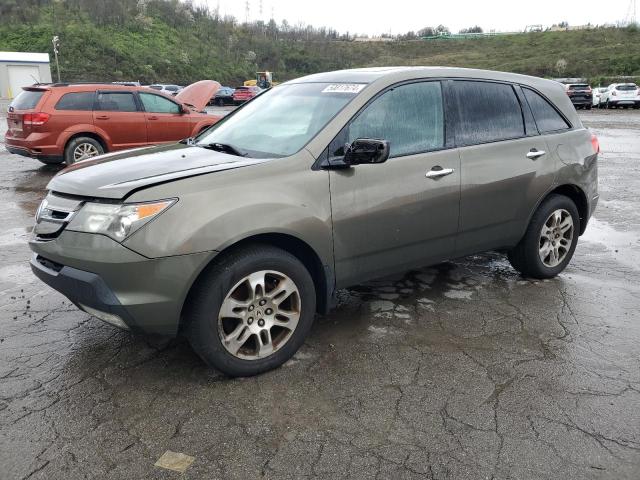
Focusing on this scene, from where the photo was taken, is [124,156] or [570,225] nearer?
[124,156]

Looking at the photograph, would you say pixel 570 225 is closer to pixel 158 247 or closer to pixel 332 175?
pixel 332 175

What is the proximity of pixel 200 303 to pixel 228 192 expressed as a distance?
0.63 metres

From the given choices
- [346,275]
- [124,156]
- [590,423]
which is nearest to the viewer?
[590,423]

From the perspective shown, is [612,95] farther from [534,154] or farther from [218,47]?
[218,47]

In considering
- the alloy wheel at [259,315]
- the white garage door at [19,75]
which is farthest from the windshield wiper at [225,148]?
the white garage door at [19,75]

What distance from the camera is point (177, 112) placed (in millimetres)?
11102

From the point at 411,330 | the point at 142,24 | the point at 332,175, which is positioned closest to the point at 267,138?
the point at 332,175

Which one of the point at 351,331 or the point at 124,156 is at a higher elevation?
the point at 124,156

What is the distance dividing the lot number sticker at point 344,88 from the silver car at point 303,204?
0.05 ft

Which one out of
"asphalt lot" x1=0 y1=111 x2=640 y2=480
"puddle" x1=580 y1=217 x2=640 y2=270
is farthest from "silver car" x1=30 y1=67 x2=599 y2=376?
"puddle" x1=580 y1=217 x2=640 y2=270

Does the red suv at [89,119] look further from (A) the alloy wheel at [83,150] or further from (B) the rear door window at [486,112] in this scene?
(B) the rear door window at [486,112]

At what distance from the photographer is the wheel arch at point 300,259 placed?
301cm

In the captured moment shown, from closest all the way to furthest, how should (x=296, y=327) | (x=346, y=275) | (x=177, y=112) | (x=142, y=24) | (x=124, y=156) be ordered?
(x=296, y=327) → (x=346, y=275) → (x=124, y=156) → (x=177, y=112) → (x=142, y=24)

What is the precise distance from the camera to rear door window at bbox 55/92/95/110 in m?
9.90
